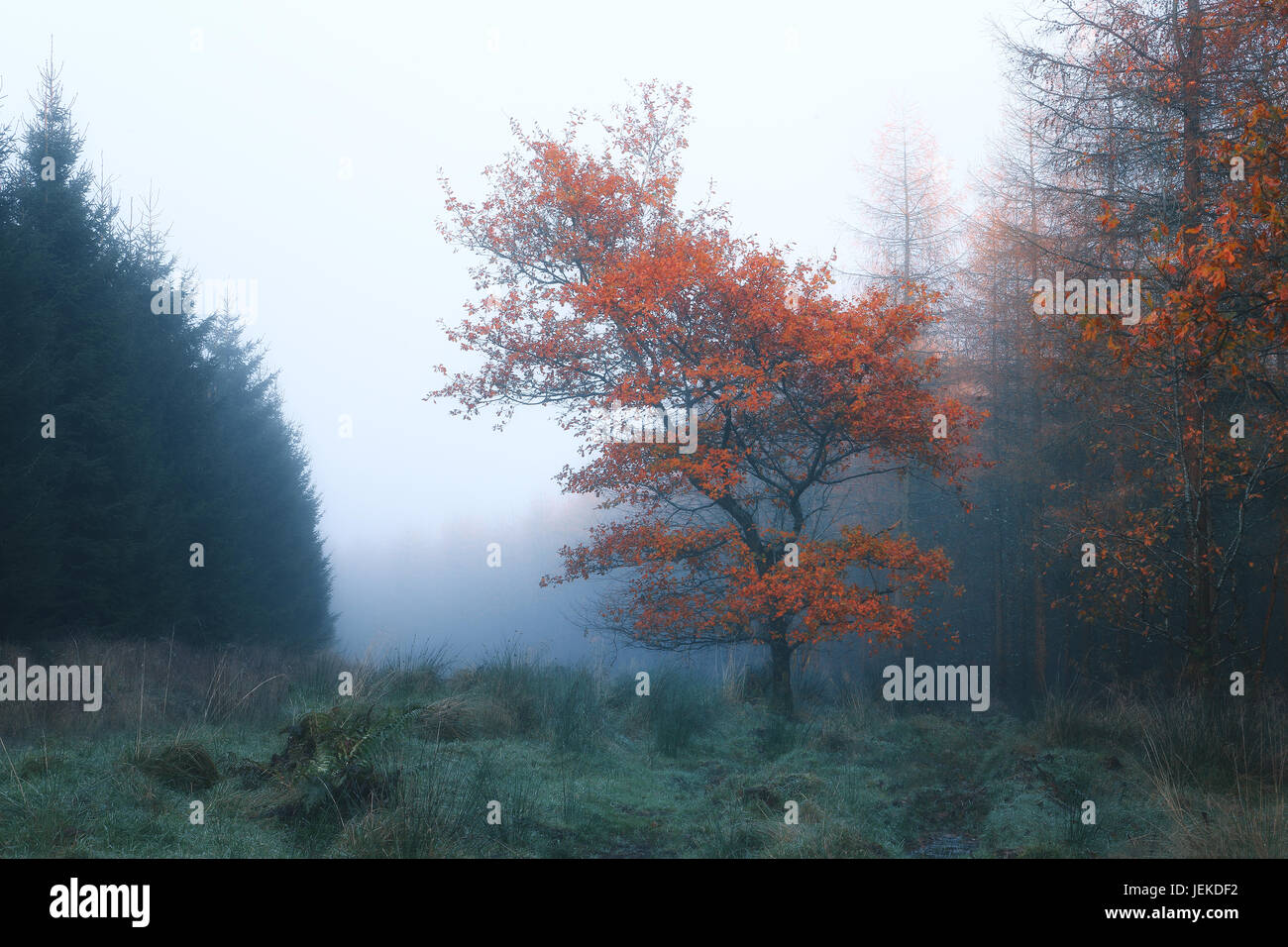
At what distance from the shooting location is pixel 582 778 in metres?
7.48

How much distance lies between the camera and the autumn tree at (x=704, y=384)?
1011 centimetres

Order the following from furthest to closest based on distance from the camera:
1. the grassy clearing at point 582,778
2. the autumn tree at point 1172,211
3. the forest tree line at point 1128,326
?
the autumn tree at point 1172,211, the forest tree line at point 1128,326, the grassy clearing at point 582,778

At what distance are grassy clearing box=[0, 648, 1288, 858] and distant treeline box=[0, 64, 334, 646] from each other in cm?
328

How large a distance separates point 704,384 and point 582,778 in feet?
17.5

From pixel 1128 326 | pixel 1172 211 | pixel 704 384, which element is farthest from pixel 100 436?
pixel 1172 211

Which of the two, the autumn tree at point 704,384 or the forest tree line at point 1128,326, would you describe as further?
the autumn tree at point 704,384

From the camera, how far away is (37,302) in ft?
42.2

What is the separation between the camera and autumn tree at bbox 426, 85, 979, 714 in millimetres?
10109

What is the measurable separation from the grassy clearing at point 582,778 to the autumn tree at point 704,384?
68.3 inches

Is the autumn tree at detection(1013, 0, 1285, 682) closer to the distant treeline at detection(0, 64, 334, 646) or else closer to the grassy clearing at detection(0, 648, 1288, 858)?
the grassy clearing at detection(0, 648, 1288, 858)

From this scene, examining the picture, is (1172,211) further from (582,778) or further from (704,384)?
(582,778)

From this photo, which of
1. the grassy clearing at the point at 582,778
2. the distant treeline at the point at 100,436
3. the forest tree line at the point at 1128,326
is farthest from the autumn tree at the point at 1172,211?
the distant treeline at the point at 100,436

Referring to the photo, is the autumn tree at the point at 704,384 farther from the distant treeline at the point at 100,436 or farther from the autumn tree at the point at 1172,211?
the distant treeline at the point at 100,436
